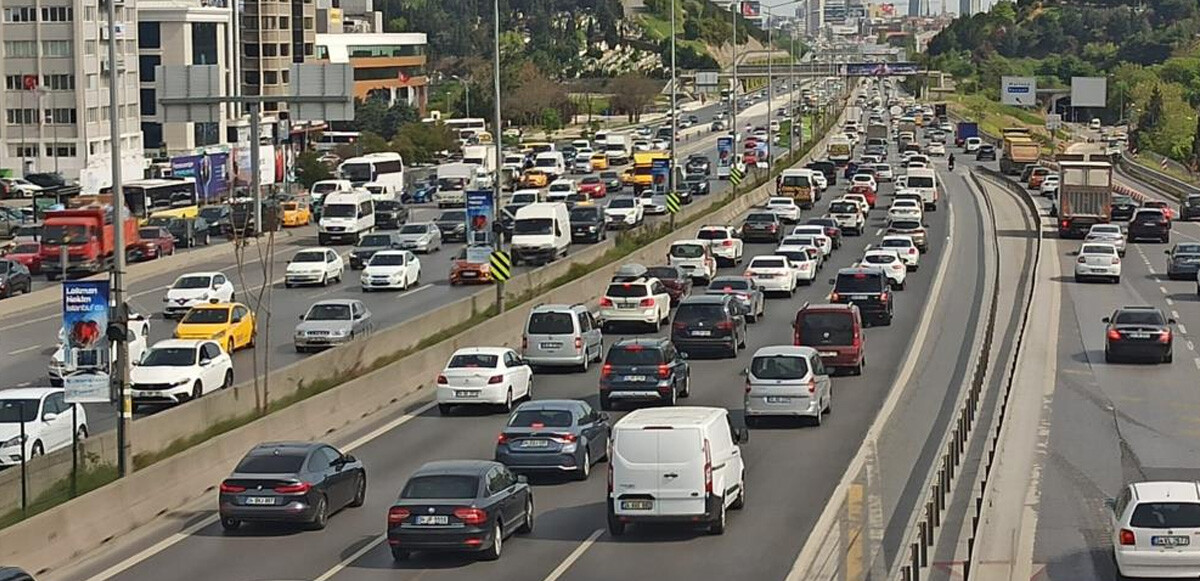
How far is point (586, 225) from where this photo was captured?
7588 cm

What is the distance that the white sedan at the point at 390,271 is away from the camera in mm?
60938

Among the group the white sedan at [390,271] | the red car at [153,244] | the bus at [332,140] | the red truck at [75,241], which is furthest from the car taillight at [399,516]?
the bus at [332,140]

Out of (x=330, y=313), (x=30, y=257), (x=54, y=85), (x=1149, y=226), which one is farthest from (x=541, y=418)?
(x=54, y=85)

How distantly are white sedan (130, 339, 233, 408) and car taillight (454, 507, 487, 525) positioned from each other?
47.8 feet

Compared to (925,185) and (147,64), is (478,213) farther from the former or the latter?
(147,64)

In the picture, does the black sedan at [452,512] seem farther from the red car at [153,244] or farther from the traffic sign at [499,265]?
the red car at [153,244]

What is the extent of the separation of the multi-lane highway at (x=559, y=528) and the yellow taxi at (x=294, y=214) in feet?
151

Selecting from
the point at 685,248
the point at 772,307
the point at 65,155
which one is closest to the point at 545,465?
the point at 772,307

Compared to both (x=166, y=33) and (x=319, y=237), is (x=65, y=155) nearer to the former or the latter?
(x=166, y=33)

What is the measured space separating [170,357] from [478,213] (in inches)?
861

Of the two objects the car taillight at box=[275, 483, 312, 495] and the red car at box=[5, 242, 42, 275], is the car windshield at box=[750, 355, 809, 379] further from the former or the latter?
the red car at box=[5, 242, 42, 275]

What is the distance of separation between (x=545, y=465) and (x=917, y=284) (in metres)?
32.7

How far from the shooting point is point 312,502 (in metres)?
26.6

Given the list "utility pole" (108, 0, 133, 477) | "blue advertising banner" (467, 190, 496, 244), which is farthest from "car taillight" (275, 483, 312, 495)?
"blue advertising banner" (467, 190, 496, 244)
